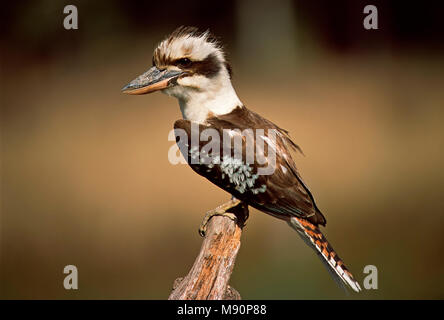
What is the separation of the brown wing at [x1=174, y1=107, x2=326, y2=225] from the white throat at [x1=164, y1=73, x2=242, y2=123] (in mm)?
38

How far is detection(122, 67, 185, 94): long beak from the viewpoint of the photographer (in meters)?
2.30

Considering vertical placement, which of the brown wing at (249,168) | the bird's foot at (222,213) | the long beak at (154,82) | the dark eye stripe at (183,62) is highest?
the dark eye stripe at (183,62)

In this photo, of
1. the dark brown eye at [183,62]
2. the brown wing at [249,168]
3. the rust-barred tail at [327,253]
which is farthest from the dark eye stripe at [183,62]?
the rust-barred tail at [327,253]

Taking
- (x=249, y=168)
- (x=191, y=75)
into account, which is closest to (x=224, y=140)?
(x=249, y=168)

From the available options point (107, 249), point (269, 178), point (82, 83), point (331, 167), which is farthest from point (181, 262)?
point (269, 178)

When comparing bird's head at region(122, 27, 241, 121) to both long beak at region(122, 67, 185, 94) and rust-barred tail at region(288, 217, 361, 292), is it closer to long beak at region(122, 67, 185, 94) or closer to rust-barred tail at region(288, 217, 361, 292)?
long beak at region(122, 67, 185, 94)

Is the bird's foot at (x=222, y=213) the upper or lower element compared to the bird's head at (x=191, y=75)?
lower

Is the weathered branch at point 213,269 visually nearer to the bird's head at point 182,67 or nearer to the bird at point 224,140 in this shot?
the bird at point 224,140

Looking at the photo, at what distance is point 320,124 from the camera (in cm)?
516

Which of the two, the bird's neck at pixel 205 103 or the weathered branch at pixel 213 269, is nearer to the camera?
the weathered branch at pixel 213 269

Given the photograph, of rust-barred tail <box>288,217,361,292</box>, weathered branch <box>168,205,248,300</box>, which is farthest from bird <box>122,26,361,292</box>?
weathered branch <box>168,205,248,300</box>

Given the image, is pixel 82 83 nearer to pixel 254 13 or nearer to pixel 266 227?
pixel 254 13

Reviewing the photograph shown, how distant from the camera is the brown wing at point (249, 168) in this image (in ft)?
7.64

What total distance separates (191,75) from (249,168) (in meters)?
0.45
